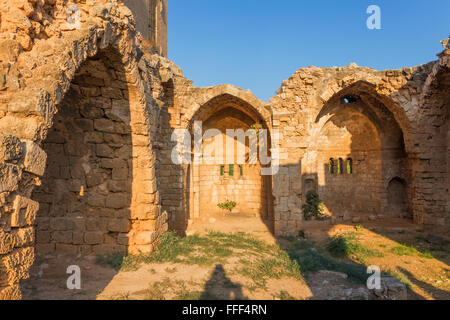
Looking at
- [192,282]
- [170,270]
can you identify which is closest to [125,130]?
[170,270]

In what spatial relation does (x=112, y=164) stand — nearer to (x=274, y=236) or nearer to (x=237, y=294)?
(x=237, y=294)

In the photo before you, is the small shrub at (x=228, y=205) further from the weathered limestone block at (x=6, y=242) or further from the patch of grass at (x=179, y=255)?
the weathered limestone block at (x=6, y=242)

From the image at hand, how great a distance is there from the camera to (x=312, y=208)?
12.7m

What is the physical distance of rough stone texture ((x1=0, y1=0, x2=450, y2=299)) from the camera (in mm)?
2641

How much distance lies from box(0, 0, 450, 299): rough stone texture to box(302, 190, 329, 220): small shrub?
1266mm

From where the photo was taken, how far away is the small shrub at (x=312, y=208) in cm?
1259

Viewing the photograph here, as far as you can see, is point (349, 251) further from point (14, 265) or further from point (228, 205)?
point (14, 265)

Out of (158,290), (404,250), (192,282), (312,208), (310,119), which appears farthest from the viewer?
(312,208)

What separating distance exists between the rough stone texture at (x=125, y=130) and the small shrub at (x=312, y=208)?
1.27 meters

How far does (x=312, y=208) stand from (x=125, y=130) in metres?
10.3

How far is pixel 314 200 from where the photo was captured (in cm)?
1284

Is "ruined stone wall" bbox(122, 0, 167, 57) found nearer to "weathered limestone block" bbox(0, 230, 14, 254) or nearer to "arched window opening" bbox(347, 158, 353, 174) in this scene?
"arched window opening" bbox(347, 158, 353, 174)

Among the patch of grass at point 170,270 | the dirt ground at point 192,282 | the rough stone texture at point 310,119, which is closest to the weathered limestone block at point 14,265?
the dirt ground at point 192,282

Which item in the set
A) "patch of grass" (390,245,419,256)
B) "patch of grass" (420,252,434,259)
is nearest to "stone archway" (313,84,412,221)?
"patch of grass" (390,245,419,256)
